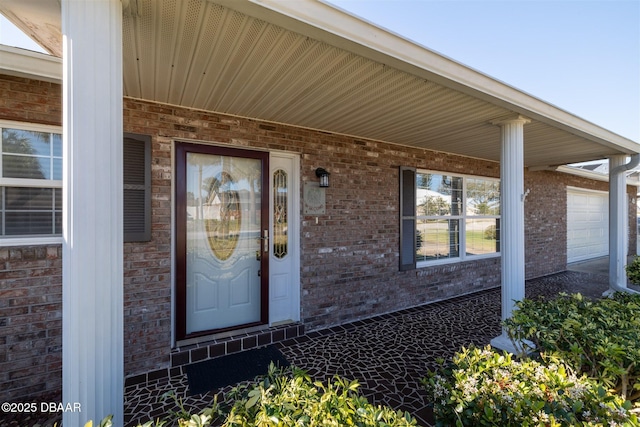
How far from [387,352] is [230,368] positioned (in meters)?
1.74

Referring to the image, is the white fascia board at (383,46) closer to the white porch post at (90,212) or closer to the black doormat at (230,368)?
the white porch post at (90,212)

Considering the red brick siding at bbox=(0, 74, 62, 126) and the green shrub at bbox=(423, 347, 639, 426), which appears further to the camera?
the red brick siding at bbox=(0, 74, 62, 126)

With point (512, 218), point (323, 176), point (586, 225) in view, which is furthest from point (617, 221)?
point (323, 176)

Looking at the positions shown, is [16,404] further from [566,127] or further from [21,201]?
[566,127]

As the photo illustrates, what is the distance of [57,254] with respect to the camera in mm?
2662

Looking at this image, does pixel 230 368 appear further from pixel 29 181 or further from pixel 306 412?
pixel 29 181

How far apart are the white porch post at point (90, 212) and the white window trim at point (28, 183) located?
1.81 m

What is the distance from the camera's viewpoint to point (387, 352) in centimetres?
341

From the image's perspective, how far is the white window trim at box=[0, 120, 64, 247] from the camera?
2520 mm

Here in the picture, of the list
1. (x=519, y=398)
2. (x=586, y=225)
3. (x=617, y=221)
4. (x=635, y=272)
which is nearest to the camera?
(x=519, y=398)

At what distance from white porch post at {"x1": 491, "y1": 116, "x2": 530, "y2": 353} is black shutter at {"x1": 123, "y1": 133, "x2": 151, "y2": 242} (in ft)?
13.0

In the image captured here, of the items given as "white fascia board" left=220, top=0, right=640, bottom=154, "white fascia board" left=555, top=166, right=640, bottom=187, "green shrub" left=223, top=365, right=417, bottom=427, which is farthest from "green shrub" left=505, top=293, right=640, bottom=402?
"white fascia board" left=555, top=166, right=640, bottom=187

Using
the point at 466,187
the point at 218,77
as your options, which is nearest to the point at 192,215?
the point at 218,77

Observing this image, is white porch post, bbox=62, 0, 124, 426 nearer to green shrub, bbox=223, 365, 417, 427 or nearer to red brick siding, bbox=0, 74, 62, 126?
green shrub, bbox=223, 365, 417, 427
